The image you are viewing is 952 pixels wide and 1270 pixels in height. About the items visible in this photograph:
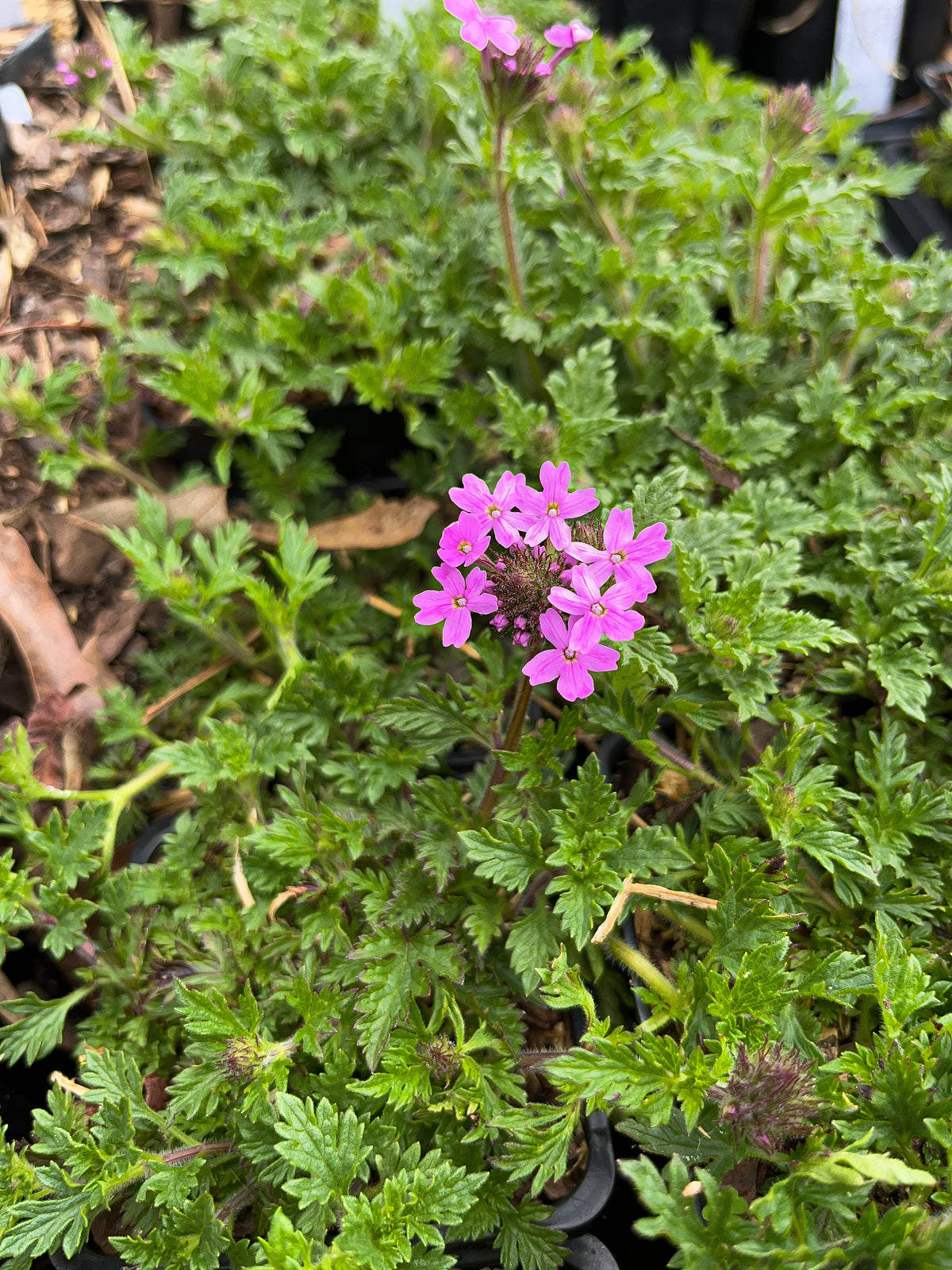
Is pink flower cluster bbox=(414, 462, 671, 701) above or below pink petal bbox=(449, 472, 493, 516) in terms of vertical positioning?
below

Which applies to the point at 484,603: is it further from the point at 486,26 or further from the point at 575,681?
the point at 486,26

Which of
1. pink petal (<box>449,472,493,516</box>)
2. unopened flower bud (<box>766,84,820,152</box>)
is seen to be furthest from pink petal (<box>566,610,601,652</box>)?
unopened flower bud (<box>766,84,820,152</box>)

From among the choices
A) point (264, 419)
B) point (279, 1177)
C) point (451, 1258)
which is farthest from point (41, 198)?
point (451, 1258)

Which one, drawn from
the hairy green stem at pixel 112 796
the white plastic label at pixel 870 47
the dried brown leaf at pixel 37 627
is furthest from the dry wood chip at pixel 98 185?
the white plastic label at pixel 870 47

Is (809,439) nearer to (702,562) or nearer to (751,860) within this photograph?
(702,562)

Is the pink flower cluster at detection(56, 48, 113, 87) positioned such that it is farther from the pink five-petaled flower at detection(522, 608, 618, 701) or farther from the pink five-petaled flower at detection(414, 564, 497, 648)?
the pink five-petaled flower at detection(522, 608, 618, 701)

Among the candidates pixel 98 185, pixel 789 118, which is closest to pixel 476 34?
pixel 789 118
